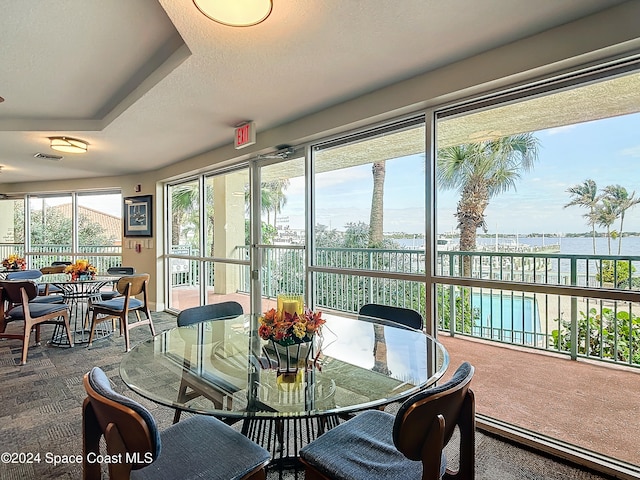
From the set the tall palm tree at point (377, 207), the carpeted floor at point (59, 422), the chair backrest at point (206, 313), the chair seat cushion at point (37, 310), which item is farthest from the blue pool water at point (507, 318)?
the chair seat cushion at point (37, 310)

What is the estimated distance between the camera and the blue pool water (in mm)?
3301

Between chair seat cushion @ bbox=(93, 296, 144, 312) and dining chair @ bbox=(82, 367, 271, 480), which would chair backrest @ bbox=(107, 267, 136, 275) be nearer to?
chair seat cushion @ bbox=(93, 296, 144, 312)

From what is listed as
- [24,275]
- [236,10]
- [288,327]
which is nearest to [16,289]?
[24,275]

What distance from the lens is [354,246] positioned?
3.41 meters

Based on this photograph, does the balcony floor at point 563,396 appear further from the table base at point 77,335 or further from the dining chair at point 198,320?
the table base at point 77,335

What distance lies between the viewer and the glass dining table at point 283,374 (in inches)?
51.0

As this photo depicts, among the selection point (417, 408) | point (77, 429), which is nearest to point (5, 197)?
point (77, 429)

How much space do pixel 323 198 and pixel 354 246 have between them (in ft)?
1.96

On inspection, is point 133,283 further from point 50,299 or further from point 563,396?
point 563,396

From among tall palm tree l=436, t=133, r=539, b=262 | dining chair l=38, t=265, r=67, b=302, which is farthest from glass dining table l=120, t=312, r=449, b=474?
dining chair l=38, t=265, r=67, b=302

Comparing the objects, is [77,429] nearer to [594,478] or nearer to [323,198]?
[323,198]

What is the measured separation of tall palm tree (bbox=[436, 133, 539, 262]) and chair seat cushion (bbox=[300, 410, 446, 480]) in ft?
5.59

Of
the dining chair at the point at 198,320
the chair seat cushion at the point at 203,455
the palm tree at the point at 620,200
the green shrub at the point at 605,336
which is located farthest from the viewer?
the green shrub at the point at 605,336

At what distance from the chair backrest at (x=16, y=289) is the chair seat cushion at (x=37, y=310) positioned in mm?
172
